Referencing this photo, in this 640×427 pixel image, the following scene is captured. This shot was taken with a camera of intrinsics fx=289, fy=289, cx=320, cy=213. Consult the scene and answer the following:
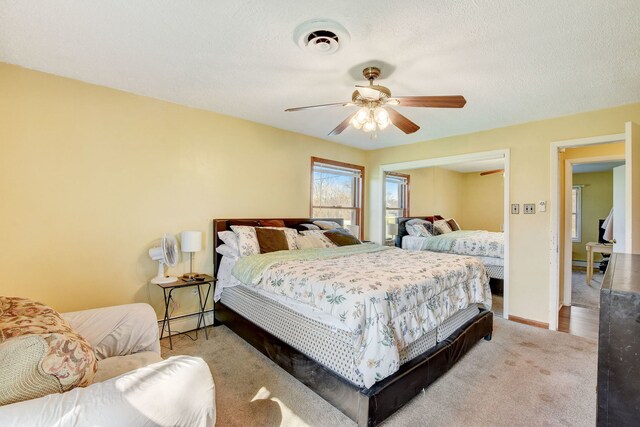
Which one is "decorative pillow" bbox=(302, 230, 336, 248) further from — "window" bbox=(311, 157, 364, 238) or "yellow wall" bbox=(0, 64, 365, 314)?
"yellow wall" bbox=(0, 64, 365, 314)

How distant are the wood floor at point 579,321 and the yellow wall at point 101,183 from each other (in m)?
4.14

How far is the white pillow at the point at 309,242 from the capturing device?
3.53 metres

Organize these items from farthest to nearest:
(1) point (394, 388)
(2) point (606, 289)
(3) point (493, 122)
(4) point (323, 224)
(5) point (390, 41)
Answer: (4) point (323, 224), (3) point (493, 122), (5) point (390, 41), (1) point (394, 388), (2) point (606, 289)

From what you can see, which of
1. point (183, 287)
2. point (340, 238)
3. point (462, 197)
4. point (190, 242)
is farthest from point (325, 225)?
point (462, 197)

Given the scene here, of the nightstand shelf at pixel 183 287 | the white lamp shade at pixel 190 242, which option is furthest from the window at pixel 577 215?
the white lamp shade at pixel 190 242

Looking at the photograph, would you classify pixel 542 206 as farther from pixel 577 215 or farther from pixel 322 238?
pixel 577 215

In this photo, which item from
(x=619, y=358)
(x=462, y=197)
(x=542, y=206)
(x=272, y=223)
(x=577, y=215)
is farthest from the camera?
(x=462, y=197)

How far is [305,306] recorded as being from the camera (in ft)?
7.04

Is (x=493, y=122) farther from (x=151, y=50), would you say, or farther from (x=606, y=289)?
(x=151, y=50)

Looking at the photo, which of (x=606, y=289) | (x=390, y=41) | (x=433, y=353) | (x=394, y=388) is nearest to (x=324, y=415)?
(x=394, y=388)

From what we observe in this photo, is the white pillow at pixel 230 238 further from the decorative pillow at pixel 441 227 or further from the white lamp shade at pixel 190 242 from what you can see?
the decorative pillow at pixel 441 227

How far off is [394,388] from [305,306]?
2.55 feet

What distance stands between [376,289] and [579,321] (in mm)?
3464

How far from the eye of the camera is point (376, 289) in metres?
1.88
